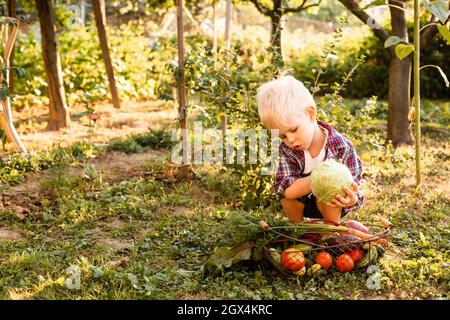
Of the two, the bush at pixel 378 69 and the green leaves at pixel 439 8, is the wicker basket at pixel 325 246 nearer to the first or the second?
the green leaves at pixel 439 8

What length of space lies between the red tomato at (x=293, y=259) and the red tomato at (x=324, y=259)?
98mm

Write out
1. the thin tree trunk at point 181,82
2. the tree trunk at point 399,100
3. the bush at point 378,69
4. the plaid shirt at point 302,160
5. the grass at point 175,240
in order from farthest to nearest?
1. the bush at point 378,69
2. the tree trunk at point 399,100
3. the thin tree trunk at point 181,82
4. the plaid shirt at point 302,160
5. the grass at point 175,240

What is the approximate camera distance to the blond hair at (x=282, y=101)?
117 inches

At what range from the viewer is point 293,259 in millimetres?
2885

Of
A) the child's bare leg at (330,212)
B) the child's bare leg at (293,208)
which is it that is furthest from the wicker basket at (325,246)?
the child's bare leg at (293,208)

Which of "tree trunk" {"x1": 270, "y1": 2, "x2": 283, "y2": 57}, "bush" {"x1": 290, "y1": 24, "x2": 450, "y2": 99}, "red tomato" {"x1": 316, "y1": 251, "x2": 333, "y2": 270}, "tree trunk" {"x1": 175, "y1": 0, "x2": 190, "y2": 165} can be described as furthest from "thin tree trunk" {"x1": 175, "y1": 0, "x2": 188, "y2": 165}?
"bush" {"x1": 290, "y1": 24, "x2": 450, "y2": 99}

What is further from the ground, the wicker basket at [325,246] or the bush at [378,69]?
the bush at [378,69]

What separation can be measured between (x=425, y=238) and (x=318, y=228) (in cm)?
95

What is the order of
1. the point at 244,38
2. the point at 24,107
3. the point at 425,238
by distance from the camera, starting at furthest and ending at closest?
the point at 244,38 → the point at 24,107 → the point at 425,238

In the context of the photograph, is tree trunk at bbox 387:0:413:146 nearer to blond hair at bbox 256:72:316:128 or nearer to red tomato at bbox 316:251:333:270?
blond hair at bbox 256:72:316:128

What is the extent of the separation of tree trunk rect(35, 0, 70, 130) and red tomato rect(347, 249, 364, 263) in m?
4.73

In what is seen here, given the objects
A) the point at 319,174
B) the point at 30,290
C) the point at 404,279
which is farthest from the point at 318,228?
the point at 30,290

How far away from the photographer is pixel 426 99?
10.3 m
